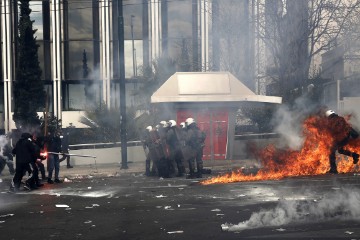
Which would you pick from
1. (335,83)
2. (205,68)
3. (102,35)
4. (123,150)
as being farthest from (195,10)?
(123,150)

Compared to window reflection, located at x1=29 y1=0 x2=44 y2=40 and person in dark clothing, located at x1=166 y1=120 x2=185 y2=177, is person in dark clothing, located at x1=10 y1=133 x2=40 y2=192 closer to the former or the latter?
person in dark clothing, located at x1=166 y1=120 x2=185 y2=177

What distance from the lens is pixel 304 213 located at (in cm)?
1080

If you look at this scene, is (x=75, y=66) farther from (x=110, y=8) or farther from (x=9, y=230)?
(x=9, y=230)

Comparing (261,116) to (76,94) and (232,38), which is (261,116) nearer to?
(232,38)

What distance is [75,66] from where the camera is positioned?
43219mm

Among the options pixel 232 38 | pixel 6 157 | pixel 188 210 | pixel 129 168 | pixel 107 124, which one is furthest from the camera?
pixel 107 124

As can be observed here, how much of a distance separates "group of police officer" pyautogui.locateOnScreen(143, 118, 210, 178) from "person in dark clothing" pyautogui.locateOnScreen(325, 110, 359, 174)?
365 centimetres

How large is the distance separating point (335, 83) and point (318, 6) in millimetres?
4348

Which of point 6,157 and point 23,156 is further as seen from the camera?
point 6,157

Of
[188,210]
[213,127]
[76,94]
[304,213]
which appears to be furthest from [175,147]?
[76,94]

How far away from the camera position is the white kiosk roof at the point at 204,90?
2506cm

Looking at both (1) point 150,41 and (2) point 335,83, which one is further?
(1) point 150,41

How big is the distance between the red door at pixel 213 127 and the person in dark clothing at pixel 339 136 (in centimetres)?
762

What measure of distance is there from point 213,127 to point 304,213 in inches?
583
